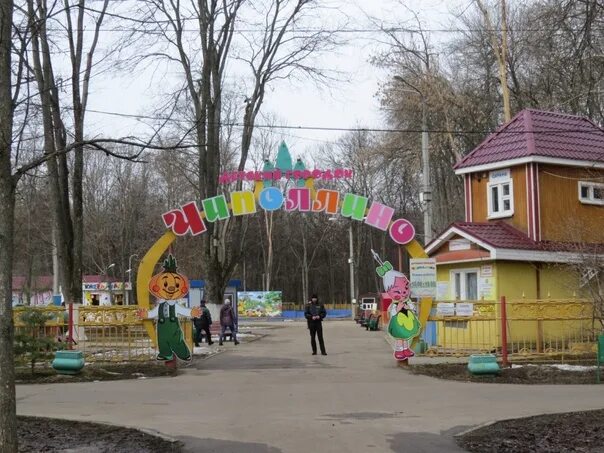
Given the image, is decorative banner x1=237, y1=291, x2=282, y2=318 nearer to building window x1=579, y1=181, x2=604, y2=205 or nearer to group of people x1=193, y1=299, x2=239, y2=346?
group of people x1=193, y1=299, x2=239, y2=346

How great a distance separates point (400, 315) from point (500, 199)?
7886mm

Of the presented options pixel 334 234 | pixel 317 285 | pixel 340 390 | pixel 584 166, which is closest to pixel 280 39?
pixel 584 166

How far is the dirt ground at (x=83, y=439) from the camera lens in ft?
28.4

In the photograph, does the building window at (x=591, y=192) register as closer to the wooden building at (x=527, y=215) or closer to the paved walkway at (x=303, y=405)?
the wooden building at (x=527, y=215)

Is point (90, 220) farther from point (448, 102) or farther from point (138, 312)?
point (138, 312)

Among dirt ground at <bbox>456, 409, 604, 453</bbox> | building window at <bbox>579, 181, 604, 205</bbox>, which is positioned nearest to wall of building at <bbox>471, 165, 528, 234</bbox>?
building window at <bbox>579, 181, 604, 205</bbox>

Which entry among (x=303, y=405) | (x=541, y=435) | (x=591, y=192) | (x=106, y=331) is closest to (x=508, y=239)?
(x=591, y=192)

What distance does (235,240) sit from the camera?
115 ft

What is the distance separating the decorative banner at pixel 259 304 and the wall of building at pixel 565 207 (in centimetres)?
4352

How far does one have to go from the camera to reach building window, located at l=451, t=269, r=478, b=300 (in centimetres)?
2291

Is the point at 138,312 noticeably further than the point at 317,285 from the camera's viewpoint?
No

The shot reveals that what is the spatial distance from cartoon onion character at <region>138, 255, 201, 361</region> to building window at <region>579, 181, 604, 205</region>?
533 inches

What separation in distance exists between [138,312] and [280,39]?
714 inches

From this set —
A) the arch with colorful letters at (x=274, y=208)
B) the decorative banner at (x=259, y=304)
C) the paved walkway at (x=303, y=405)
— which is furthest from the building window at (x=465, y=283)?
the decorative banner at (x=259, y=304)
